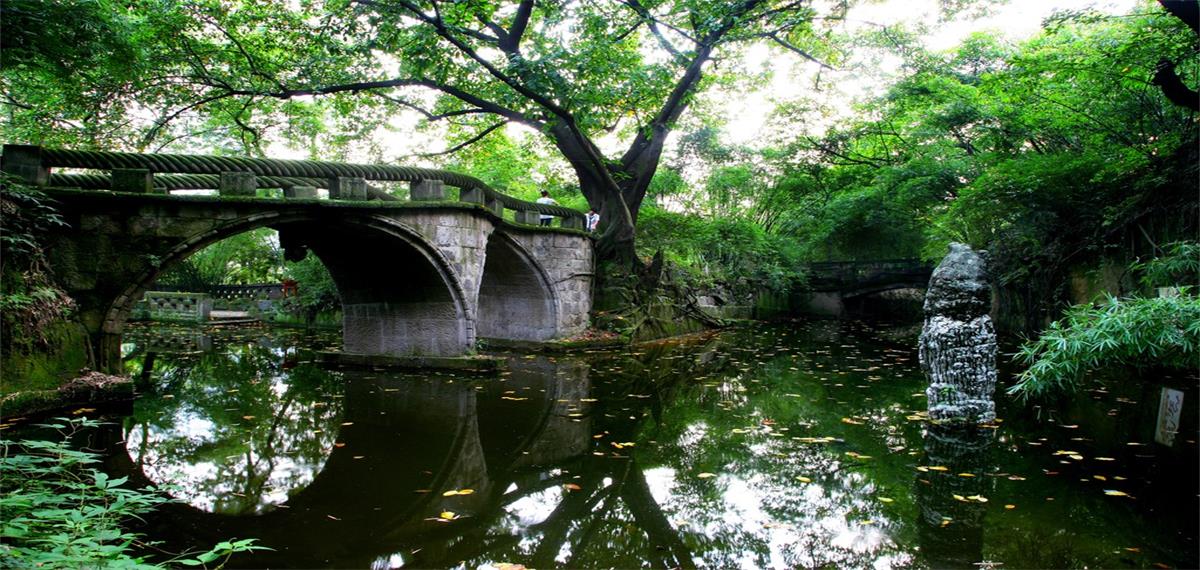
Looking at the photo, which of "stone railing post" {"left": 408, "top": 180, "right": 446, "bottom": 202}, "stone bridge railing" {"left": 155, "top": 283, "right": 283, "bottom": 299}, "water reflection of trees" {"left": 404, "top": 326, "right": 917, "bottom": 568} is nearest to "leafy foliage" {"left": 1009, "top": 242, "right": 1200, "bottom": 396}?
"water reflection of trees" {"left": 404, "top": 326, "right": 917, "bottom": 568}

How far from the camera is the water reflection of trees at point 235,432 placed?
4535 millimetres

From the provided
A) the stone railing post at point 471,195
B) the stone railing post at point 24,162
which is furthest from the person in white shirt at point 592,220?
the stone railing post at point 24,162

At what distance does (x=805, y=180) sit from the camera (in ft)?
81.0

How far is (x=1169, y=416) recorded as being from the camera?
559cm

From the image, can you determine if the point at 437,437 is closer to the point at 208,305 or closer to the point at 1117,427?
the point at 1117,427

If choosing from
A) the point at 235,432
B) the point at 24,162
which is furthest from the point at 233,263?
the point at 235,432

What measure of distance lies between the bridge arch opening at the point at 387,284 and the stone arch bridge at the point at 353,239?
21 millimetres

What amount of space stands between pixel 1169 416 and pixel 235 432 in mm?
8340

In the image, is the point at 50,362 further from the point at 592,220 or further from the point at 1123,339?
the point at 592,220

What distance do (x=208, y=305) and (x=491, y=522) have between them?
22.0 metres

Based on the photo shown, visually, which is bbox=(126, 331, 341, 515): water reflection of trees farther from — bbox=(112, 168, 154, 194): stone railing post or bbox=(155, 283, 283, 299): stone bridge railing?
bbox=(155, 283, 283, 299): stone bridge railing

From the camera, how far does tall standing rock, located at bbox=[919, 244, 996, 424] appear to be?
5.84 meters

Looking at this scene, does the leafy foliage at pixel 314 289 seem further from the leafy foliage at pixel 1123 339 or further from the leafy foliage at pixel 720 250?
the leafy foliage at pixel 1123 339

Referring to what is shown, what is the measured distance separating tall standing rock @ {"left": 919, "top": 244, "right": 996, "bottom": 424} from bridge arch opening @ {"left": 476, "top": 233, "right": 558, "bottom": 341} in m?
8.79
